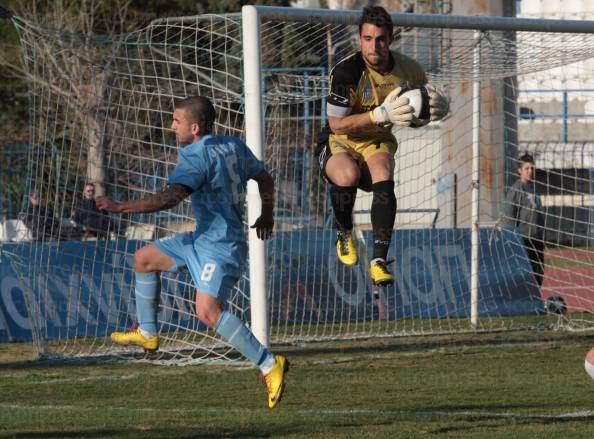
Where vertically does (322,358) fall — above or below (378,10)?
below

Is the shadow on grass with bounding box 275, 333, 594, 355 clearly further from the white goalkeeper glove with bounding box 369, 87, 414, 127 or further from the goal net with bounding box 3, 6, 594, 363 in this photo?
the white goalkeeper glove with bounding box 369, 87, 414, 127

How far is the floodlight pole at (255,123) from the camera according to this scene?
10586mm

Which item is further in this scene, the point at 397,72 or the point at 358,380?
the point at 358,380

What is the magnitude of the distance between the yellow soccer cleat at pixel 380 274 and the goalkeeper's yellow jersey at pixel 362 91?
799mm

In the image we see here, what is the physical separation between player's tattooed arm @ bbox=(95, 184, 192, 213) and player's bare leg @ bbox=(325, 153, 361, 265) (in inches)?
47.1

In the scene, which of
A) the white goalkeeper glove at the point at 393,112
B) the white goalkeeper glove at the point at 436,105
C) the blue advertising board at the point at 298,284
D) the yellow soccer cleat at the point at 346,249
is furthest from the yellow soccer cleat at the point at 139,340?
the blue advertising board at the point at 298,284

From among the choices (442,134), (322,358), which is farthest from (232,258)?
(442,134)

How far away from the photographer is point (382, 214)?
822 centimetres

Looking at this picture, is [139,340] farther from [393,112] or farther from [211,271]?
[393,112]

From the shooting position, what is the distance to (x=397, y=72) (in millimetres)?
8133

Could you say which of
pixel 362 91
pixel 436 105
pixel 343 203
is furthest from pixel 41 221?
pixel 436 105

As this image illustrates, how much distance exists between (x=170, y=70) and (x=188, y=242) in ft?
16.7

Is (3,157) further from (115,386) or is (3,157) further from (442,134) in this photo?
(115,386)

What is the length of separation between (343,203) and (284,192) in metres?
7.33
